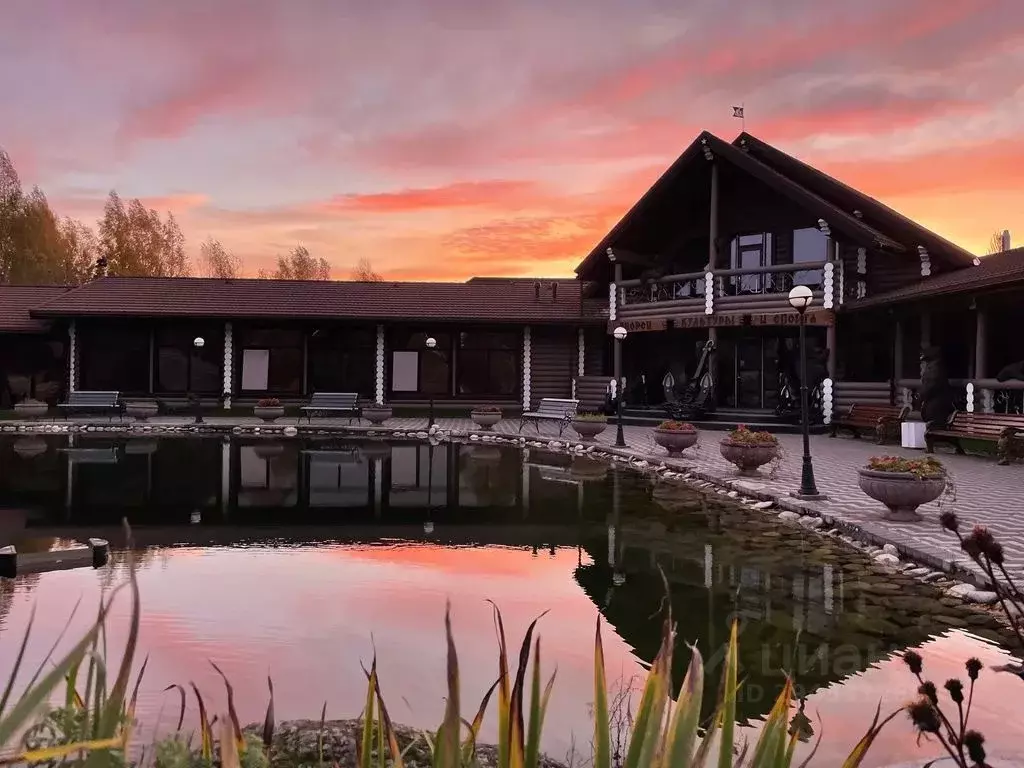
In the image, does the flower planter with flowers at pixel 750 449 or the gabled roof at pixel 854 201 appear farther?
the gabled roof at pixel 854 201

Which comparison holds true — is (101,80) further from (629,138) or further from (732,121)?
(732,121)

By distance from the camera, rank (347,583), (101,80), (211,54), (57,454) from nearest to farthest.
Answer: (347,583) < (211,54) < (57,454) < (101,80)

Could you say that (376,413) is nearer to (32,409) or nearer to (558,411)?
(558,411)

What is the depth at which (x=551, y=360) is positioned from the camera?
26.9 metres

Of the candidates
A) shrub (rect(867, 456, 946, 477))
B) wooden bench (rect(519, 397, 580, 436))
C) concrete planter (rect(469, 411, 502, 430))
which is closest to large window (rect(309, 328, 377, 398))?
concrete planter (rect(469, 411, 502, 430))

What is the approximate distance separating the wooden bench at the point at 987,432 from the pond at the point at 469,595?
267 inches

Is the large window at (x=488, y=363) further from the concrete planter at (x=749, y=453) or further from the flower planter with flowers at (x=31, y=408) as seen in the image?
the concrete planter at (x=749, y=453)

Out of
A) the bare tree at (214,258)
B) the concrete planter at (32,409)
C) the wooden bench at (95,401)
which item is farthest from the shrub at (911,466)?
the bare tree at (214,258)

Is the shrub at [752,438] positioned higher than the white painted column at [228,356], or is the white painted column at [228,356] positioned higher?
the white painted column at [228,356]

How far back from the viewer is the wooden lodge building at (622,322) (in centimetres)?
2006

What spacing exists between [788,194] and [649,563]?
15.8 metres

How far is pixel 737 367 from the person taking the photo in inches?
902

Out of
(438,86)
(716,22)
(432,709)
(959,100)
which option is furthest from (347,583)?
(959,100)

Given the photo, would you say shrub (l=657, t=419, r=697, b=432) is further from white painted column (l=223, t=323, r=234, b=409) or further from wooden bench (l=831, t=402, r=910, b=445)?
white painted column (l=223, t=323, r=234, b=409)
